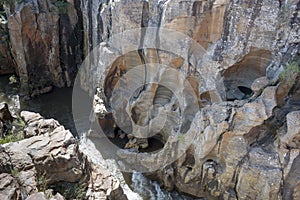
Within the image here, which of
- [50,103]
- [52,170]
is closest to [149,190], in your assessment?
[52,170]

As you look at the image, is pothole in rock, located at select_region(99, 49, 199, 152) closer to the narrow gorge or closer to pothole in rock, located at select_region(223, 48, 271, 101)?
the narrow gorge

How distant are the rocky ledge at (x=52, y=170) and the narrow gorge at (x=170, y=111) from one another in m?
0.02

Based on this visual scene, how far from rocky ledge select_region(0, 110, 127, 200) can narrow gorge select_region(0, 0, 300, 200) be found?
0.02m

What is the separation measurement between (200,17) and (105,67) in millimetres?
5251

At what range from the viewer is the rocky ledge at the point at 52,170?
5.98m

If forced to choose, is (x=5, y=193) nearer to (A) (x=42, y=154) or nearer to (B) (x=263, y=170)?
(A) (x=42, y=154)

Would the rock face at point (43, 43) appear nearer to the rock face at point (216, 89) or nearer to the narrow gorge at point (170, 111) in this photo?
the narrow gorge at point (170, 111)

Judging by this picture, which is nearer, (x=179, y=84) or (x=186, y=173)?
(x=186, y=173)

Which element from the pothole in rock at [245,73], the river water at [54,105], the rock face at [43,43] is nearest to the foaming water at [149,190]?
the river water at [54,105]

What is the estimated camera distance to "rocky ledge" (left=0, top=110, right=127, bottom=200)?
5980 millimetres

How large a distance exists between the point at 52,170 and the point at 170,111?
274 inches

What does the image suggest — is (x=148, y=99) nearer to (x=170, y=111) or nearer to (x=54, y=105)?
(x=170, y=111)

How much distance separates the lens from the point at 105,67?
576 inches

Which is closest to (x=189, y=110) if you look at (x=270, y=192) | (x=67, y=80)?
(x=270, y=192)
